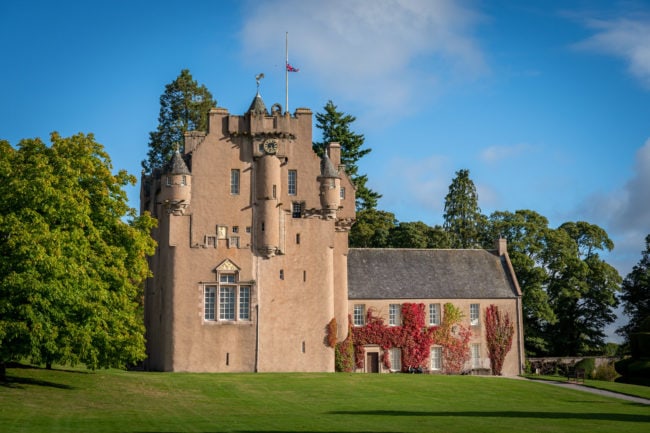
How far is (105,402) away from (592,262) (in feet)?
157

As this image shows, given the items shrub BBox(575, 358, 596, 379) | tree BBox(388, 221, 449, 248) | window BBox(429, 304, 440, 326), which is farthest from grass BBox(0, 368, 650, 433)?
tree BBox(388, 221, 449, 248)

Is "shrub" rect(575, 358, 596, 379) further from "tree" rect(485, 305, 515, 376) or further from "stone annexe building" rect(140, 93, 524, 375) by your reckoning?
"stone annexe building" rect(140, 93, 524, 375)

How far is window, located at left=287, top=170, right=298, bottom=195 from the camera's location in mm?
56438

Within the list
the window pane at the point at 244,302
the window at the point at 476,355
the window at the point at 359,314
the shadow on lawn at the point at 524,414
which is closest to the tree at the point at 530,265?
the window at the point at 476,355

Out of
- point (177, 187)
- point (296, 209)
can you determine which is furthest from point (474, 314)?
point (177, 187)

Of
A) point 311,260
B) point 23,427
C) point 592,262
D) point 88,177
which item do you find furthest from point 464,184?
point 23,427

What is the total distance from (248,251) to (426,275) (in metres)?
14.2

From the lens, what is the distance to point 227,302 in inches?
2147

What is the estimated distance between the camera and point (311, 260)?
2194 inches

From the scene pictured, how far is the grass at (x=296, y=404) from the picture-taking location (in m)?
30.2

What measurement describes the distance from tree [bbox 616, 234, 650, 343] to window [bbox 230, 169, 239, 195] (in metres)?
38.5

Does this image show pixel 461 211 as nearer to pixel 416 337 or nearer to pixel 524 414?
pixel 416 337

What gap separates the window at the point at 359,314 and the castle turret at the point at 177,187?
44.9 ft

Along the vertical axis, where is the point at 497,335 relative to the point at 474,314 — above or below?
below
